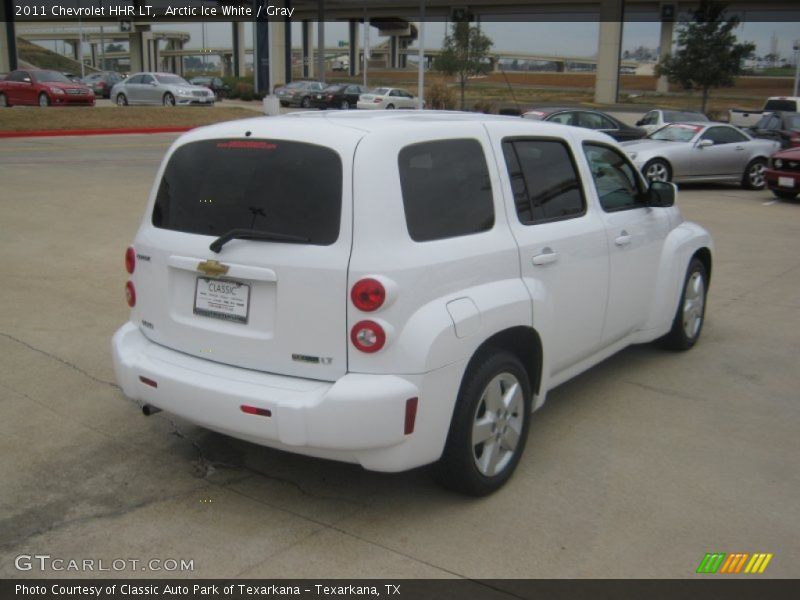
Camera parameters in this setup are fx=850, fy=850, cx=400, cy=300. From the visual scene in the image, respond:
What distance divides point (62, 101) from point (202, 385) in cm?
3273

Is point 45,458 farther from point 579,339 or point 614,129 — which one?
point 614,129

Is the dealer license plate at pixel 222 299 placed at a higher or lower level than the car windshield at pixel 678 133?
lower

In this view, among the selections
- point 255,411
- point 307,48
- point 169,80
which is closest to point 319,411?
point 255,411

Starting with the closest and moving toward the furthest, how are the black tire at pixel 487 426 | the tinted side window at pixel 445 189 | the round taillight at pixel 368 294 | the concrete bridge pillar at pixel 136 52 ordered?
the round taillight at pixel 368 294 < the tinted side window at pixel 445 189 < the black tire at pixel 487 426 < the concrete bridge pillar at pixel 136 52

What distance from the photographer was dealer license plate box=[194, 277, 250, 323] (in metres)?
3.95

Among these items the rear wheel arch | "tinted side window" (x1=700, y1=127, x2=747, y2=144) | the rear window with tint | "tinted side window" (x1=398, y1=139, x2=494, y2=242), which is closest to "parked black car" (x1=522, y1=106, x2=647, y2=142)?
"tinted side window" (x1=700, y1=127, x2=747, y2=144)

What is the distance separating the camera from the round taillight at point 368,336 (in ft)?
11.9

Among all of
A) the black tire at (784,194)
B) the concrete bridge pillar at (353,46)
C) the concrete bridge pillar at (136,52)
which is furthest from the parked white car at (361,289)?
the concrete bridge pillar at (353,46)

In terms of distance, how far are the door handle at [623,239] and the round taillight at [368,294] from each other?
2.22m

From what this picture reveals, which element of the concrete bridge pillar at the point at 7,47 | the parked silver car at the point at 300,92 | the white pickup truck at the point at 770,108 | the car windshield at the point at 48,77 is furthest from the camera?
the concrete bridge pillar at the point at 7,47

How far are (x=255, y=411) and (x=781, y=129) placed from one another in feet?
71.6

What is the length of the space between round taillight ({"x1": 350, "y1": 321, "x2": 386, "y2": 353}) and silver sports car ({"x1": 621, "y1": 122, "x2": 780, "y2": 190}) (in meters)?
14.9

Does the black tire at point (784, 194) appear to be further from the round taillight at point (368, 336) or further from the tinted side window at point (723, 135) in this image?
the round taillight at point (368, 336)

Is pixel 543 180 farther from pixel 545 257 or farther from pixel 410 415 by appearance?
pixel 410 415
